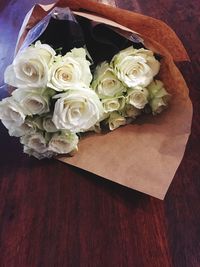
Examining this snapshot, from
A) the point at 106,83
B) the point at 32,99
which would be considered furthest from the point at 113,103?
the point at 32,99

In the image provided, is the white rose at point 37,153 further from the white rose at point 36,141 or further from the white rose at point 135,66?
the white rose at point 135,66

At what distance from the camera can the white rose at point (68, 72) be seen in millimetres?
530

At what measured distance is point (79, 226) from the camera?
19.9 inches

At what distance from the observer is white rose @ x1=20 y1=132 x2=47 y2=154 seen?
60 centimetres

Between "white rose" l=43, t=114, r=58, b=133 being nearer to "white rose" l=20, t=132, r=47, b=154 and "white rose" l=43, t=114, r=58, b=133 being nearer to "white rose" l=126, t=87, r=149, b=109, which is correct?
"white rose" l=20, t=132, r=47, b=154

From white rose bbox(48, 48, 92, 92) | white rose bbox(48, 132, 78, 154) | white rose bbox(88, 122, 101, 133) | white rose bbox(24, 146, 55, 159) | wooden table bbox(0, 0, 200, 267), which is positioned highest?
white rose bbox(48, 48, 92, 92)

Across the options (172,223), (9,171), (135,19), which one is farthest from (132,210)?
(135,19)

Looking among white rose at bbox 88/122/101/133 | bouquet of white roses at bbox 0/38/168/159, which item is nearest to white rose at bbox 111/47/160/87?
bouquet of white roses at bbox 0/38/168/159

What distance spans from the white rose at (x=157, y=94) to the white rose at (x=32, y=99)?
23cm

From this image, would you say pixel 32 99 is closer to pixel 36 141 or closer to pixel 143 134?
pixel 36 141

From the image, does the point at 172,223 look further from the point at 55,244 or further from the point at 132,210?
the point at 55,244

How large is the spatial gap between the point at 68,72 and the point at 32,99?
0.27ft

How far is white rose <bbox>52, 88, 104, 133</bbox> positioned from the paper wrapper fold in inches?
3.5

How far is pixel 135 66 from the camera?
59cm
